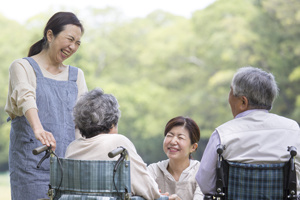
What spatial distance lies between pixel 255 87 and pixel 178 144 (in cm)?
86

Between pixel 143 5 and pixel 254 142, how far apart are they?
26.2 metres

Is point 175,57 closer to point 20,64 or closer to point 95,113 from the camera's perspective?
point 20,64

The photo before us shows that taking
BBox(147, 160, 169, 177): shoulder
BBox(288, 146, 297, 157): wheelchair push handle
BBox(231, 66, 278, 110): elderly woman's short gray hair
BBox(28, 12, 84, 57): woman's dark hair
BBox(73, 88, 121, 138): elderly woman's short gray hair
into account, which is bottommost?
BBox(147, 160, 169, 177): shoulder

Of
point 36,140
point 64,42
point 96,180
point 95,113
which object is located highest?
point 64,42

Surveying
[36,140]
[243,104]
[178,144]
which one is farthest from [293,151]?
[36,140]

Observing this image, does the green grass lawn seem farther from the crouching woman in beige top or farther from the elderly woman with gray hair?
the elderly woman with gray hair

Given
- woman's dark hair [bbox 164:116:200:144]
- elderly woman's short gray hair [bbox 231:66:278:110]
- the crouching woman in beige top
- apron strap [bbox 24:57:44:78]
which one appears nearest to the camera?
elderly woman's short gray hair [bbox 231:66:278:110]

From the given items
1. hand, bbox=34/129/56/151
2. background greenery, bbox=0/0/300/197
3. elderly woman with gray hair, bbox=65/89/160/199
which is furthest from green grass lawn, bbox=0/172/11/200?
elderly woman with gray hair, bbox=65/89/160/199

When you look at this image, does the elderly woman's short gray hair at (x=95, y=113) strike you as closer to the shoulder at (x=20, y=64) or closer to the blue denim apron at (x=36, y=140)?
the blue denim apron at (x=36, y=140)

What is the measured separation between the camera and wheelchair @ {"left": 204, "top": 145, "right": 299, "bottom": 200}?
2021mm

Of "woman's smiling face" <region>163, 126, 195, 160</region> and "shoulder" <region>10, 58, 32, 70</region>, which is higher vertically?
"shoulder" <region>10, 58, 32, 70</region>

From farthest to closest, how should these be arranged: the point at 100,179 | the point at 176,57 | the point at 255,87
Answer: the point at 176,57 → the point at 255,87 → the point at 100,179

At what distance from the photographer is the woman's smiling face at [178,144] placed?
288 centimetres

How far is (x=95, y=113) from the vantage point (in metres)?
2.04
